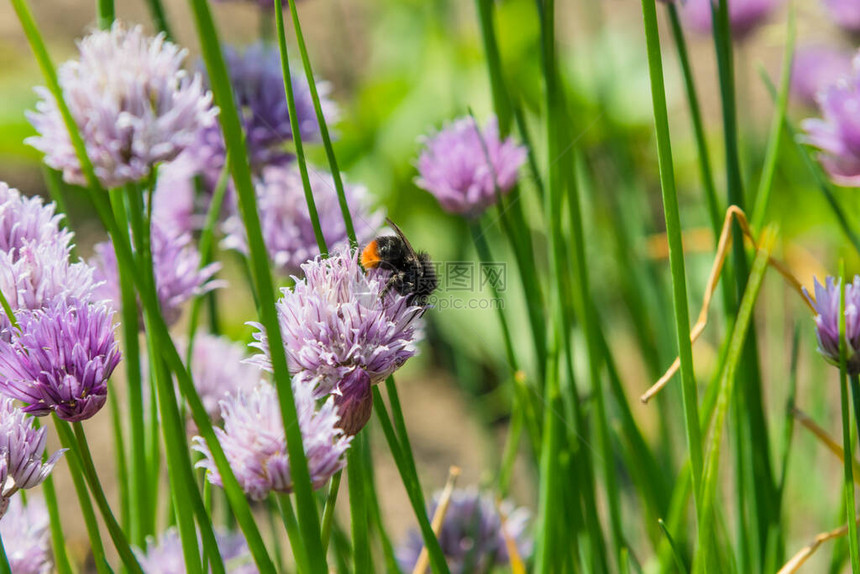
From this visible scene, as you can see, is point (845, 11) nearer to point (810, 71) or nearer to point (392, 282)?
point (810, 71)

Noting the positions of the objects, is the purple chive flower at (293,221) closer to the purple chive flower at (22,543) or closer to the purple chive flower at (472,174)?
the purple chive flower at (472,174)

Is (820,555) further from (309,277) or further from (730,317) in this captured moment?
(309,277)

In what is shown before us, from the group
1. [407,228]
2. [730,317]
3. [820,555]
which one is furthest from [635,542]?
[407,228]

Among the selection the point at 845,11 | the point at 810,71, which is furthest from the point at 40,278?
the point at 810,71

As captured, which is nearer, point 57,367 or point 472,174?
point 57,367

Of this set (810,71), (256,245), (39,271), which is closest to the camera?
(256,245)
